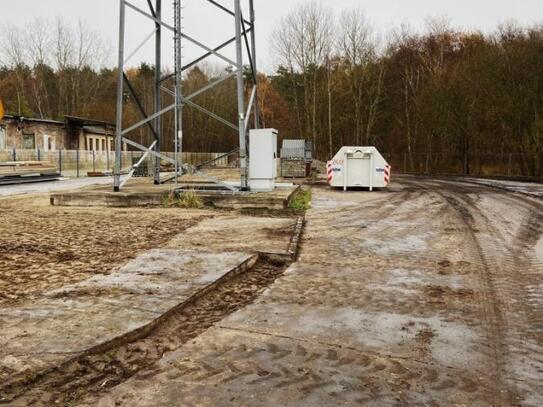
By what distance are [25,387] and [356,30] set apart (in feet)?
163

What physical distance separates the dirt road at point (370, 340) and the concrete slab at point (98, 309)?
0.35 metres

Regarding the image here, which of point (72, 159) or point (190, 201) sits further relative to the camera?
point (72, 159)

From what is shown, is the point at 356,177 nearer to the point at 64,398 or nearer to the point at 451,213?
the point at 451,213

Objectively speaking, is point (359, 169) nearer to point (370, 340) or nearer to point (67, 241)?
point (67, 241)

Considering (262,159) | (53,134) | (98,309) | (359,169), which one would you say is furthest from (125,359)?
(53,134)

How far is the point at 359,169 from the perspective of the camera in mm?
20594

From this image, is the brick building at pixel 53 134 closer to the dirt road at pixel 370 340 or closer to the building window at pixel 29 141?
the building window at pixel 29 141

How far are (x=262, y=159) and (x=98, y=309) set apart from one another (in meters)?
9.80

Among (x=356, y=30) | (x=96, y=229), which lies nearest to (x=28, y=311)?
(x=96, y=229)

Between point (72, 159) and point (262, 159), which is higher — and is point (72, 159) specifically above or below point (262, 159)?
above

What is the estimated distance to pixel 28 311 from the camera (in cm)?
452

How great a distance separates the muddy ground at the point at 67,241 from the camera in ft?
19.0

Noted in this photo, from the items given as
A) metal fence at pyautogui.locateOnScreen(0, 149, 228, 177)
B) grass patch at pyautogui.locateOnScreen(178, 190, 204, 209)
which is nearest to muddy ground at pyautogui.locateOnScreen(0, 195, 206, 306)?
Answer: grass patch at pyautogui.locateOnScreen(178, 190, 204, 209)

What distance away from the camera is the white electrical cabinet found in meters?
13.9
